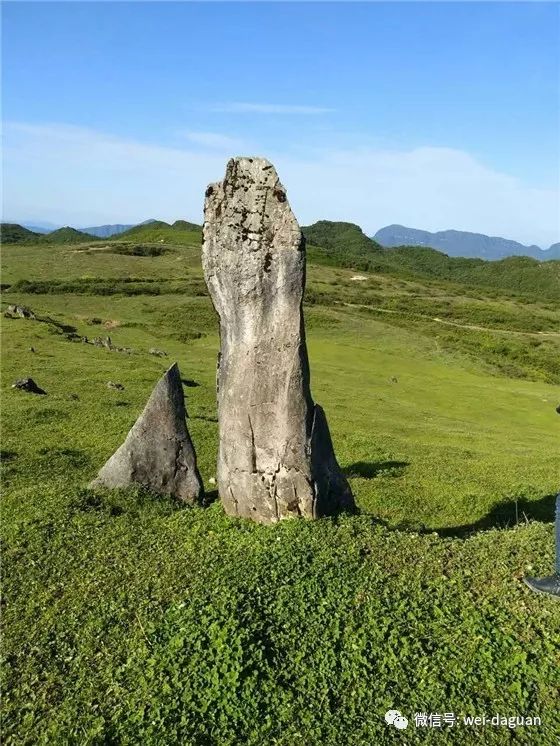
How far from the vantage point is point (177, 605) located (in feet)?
31.5

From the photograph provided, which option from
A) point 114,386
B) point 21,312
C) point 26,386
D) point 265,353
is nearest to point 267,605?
point 265,353

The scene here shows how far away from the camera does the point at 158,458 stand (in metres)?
14.4

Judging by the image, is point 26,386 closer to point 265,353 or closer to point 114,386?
point 114,386

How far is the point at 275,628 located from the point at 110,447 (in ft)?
40.7

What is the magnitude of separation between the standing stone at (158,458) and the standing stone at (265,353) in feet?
5.28

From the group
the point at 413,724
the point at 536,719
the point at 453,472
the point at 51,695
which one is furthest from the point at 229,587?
the point at 453,472

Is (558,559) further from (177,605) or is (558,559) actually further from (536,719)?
(177,605)

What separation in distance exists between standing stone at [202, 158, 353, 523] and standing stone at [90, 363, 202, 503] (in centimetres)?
161

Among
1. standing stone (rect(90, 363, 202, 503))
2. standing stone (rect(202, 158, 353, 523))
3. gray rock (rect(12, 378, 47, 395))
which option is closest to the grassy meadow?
standing stone (rect(90, 363, 202, 503))

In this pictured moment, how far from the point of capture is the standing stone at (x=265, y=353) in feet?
40.9

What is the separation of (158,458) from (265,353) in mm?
3851

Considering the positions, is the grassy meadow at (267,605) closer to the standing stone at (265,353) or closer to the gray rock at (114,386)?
the standing stone at (265,353)

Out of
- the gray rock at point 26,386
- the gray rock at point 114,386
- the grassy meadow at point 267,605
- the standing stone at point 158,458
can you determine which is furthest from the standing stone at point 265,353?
the gray rock at point 114,386

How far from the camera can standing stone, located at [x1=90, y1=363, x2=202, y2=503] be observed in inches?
564
